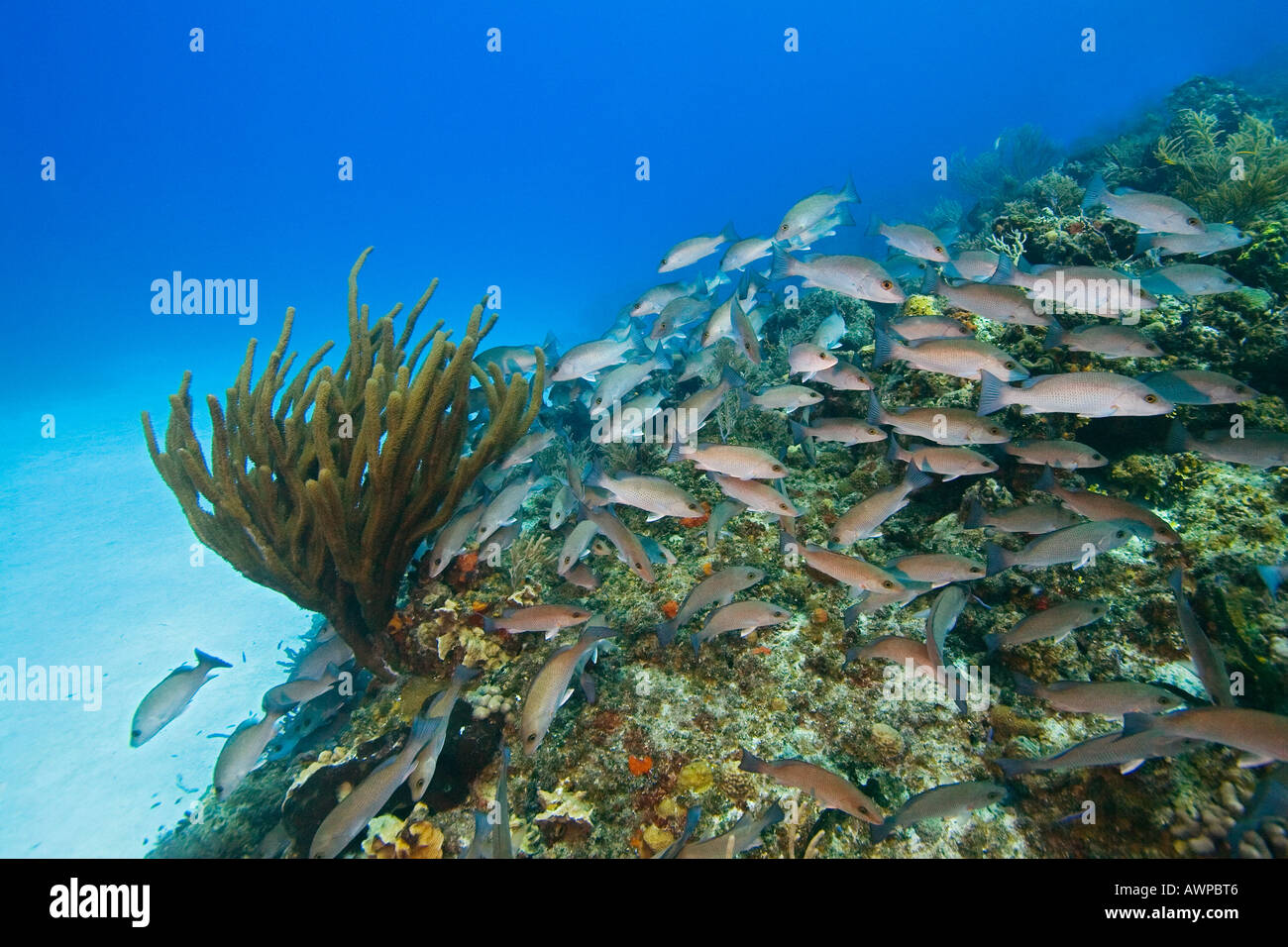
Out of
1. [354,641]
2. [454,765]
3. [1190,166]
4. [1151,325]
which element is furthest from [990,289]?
[1190,166]

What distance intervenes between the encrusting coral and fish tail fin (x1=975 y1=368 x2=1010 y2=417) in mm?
3638

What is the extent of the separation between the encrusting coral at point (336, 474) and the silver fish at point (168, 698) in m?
0.77

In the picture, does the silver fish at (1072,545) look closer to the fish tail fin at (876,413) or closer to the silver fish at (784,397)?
the fish tail fin at (876,413)

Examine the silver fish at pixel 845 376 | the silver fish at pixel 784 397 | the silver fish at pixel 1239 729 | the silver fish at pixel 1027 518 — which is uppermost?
the silver fish at pixel 845 376

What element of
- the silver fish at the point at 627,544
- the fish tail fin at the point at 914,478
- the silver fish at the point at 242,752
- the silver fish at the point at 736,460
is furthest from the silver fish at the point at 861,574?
the silver fish at the point at 242,752

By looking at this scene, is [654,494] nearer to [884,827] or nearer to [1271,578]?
[884,827]

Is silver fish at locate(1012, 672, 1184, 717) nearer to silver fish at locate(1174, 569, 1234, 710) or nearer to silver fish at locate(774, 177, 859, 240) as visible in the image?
silver fish at locate(1174, 569, 1234, 710)

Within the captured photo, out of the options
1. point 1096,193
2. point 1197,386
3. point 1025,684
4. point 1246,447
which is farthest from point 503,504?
point 1096,193

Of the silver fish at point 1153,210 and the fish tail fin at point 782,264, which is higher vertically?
the silver fish at point 1153,210

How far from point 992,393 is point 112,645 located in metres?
12.3

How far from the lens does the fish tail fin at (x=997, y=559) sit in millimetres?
3191

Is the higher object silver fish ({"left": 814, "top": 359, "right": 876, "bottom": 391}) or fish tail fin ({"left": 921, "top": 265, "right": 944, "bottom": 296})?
fish tail fin ({"left": 921, "top": 265, "right": 944, "bottom": 296})

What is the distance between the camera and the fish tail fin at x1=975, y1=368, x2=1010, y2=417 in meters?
3.57

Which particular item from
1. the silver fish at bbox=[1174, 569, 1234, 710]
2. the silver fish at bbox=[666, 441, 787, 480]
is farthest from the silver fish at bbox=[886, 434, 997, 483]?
the silver fish at bbox=[1174, 569, 1234, 710]
